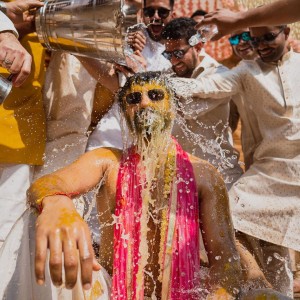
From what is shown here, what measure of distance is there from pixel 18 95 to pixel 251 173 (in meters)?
1.39

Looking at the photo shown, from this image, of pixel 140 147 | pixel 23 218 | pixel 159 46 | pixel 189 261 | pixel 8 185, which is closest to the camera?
pixel 23 218

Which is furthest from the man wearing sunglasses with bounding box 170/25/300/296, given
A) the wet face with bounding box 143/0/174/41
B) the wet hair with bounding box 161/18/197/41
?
the wet face with bounding box 143/0/174/41

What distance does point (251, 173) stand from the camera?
3207 mm

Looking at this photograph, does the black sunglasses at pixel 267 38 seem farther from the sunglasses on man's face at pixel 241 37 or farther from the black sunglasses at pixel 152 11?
the black sunglasses at pixel 152 11

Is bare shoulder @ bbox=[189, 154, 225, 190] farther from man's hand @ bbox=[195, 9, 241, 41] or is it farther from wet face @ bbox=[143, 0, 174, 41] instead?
wet face @ bbox=[143, 0, 174, 41]

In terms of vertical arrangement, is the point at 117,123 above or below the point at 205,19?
below

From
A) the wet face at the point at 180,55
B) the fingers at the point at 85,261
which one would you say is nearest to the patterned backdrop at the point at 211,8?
the wet face at the point at 180,55

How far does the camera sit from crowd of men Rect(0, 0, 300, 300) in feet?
6.95

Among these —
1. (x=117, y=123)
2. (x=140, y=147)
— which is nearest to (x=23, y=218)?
(x=140, y=147)

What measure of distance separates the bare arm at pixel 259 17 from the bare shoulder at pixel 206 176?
2.67 ft

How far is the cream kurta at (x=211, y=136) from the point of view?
335cm

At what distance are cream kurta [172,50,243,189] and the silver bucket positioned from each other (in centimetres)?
73

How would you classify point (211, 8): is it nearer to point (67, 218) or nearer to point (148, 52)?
point (148, 52)

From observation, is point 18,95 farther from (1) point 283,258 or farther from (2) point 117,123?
(1) point 283,258
